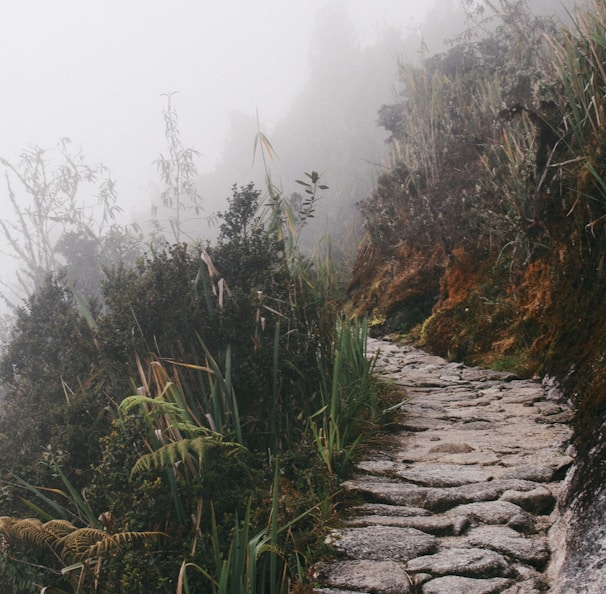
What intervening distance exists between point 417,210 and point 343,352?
192 inches

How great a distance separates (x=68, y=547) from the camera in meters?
2.43

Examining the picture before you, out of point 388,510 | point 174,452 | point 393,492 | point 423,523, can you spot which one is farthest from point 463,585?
point 174,452

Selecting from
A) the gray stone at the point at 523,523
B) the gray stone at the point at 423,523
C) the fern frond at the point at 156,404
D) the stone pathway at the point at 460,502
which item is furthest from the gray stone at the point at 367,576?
the fern frond at the point at 156,404

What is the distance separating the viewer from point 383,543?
2.35 metres

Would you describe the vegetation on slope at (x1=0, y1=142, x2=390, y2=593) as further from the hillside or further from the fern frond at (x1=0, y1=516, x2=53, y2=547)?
the hillside

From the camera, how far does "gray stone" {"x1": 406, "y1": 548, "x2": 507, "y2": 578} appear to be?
207 cm

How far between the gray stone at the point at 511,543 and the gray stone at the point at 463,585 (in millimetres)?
179

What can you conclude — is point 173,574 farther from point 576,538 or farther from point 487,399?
point 487,399

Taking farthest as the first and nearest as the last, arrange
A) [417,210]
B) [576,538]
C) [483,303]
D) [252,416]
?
[417,210], [483,303], [252,416], [576,538]

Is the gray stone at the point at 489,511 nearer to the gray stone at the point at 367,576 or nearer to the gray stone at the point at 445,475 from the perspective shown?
the gray stone at the point at 445,475

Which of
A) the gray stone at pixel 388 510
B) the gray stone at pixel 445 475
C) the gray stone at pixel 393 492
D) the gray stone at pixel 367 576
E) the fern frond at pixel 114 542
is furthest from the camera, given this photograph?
the gray stone at pixel 445 475

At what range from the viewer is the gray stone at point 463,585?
1.96 metres

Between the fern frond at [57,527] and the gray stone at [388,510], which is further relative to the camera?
the gray stone at [388,510]

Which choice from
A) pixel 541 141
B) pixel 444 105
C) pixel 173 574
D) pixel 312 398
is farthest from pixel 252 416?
pixel 444 105
